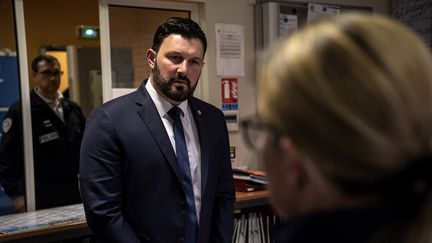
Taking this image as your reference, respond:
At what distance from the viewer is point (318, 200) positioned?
0.57 meters

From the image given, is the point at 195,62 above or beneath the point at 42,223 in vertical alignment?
above

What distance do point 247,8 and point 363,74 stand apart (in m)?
2.26

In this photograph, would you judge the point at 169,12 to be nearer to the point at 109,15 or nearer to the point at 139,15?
the point at 139,15

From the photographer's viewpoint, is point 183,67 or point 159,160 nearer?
point 159,160

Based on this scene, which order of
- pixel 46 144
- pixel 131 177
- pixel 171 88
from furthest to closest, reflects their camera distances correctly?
1. pixel 46 144
2. pixel 171 88
3. pixel 131 177

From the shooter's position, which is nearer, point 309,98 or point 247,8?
point 309,98

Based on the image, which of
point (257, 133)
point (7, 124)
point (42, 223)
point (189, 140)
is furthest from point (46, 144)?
point (257, 133)

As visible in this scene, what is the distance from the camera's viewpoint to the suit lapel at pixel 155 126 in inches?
60.1

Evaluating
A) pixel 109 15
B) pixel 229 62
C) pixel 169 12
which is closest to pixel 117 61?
pixel 109 15

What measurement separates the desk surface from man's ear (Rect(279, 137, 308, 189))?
138 centimetres

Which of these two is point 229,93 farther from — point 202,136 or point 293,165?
point 293,165

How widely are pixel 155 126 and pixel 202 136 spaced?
0.19 metres

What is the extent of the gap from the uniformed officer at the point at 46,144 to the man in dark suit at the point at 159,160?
883 millimetres

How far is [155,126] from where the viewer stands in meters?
1.55
